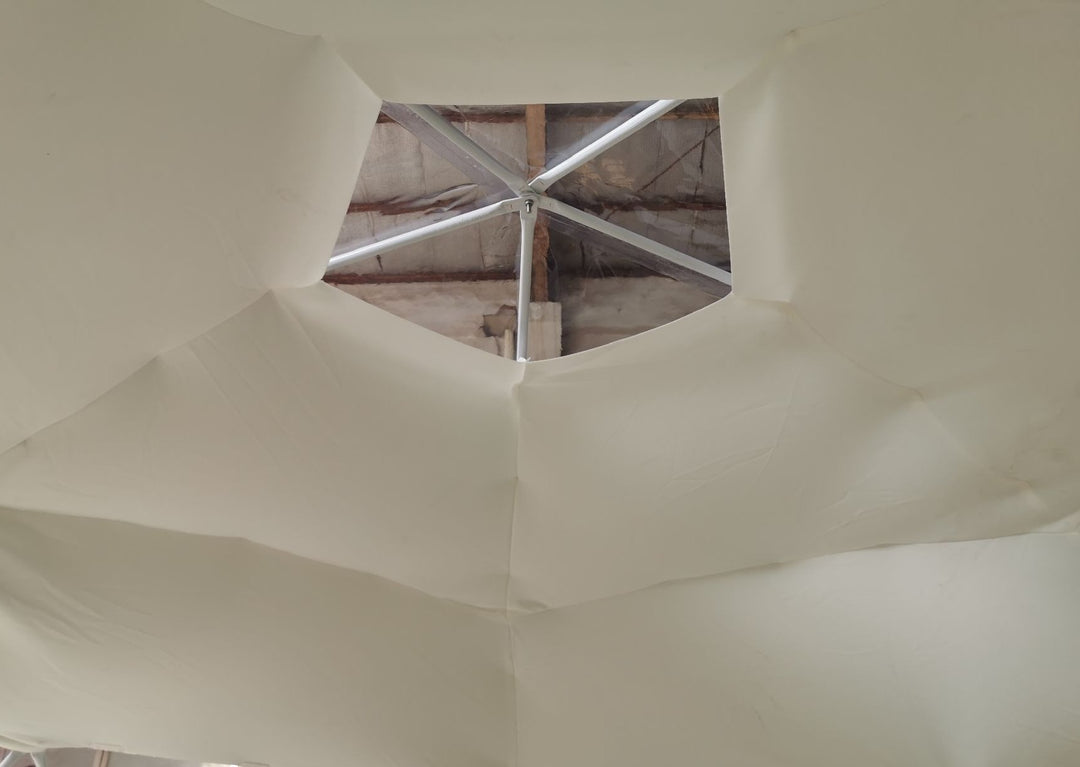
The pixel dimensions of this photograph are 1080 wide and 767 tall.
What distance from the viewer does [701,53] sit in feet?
4.78

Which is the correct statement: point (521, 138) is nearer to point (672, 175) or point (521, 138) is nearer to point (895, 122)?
point (672, 175)

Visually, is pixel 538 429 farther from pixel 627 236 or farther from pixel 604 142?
pixel 627 236

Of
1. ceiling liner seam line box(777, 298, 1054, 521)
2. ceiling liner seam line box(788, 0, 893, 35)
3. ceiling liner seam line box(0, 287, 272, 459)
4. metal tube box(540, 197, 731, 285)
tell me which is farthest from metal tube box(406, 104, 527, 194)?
ceiling liner seam line box(788, 0, 893, 35)

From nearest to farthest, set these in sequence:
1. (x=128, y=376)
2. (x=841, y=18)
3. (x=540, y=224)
A: (x=841, y=18) < (x=128, y=376) < (x=540, y=224)

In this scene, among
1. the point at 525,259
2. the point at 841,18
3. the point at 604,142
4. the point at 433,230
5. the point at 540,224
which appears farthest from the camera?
the point at 540,224

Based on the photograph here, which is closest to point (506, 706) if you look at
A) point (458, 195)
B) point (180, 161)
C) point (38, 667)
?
point (38, 667)

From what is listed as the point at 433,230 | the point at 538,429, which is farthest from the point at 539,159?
the point at 538,429

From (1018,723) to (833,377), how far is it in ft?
2.52

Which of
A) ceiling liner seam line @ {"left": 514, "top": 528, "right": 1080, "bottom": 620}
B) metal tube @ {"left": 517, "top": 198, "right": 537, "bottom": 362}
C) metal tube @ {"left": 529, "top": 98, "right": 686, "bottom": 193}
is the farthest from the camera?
metal tube @ {"left": 517, "top": 198, "right": 537, "bottom": 362}

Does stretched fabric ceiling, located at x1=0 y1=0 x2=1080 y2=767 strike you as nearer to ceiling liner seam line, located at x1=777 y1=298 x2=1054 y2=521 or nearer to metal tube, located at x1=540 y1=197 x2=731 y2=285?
ceiling liner seam line, located at x1=777 y1=298 x2=1054 y2=521

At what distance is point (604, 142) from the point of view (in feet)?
8.38

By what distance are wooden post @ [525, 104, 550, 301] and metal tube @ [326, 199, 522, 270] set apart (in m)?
0.50

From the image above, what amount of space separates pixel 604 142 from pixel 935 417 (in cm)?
126

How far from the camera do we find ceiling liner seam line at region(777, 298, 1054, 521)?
1.71 meters
